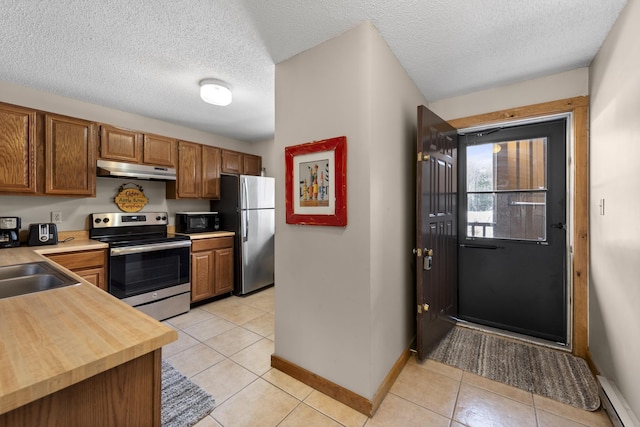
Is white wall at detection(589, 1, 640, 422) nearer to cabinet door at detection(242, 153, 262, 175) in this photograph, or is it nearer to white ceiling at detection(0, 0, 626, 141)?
white ceiling at detection(0, 0, 626, 141)

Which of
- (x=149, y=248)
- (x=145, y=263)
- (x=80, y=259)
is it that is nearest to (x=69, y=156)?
(x=80, y=259)

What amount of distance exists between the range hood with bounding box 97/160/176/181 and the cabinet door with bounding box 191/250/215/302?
997mm

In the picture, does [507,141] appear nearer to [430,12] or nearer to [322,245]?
[430,12]

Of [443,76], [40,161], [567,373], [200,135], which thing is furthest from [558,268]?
[40,161]

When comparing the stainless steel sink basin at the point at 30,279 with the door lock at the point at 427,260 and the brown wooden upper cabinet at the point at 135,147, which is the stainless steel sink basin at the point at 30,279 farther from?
the door lock at the point at 427,260

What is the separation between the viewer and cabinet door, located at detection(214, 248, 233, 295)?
3512 millimetres

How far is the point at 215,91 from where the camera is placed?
238 centimetres

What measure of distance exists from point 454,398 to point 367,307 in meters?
0.87

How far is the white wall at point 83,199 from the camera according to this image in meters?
2.56

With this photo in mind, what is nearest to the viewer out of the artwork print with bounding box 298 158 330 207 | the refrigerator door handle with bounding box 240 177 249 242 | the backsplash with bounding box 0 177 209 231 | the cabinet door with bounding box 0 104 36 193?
the artwork print with bounding box 298 158 330 207

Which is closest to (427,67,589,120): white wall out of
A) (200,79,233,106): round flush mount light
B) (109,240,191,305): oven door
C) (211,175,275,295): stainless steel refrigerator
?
(200,79,233,106): round flush mount light

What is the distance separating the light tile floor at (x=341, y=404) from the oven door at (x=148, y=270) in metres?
0.77

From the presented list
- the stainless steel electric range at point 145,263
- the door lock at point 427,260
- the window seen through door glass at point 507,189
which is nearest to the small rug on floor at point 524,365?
the door lock at point 427,260

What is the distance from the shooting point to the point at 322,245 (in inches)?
71.2
